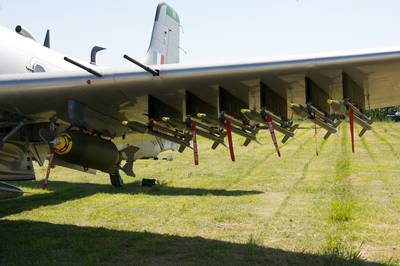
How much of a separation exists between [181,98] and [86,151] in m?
1.66

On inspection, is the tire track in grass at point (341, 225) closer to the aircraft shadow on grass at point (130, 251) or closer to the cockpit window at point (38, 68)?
the aircraft shadow on grass at point (130, 251)

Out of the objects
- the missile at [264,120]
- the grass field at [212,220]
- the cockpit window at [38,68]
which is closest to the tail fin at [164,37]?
the grass field at [212,220]

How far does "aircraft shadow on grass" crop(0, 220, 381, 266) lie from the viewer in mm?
6309

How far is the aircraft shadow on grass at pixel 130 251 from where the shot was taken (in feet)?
20.7

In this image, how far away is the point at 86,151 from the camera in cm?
738

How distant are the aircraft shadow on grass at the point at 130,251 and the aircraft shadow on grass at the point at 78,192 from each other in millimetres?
2514

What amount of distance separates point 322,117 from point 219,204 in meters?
4.01

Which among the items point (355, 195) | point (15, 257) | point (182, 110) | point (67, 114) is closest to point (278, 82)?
point (182, 110)

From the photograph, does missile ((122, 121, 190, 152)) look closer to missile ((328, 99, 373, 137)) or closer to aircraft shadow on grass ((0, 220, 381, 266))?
aircraft shadow on grass ((0, 220, 381, 266))

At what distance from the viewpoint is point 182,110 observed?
7.20 meters

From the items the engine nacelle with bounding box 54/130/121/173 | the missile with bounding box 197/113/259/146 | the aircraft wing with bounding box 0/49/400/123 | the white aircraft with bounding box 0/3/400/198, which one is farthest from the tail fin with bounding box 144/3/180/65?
the missile with bounding box 197/113/259/146

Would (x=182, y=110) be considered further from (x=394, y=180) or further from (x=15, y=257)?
(x=394, y=180)

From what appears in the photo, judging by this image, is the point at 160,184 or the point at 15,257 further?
the point at 160,184

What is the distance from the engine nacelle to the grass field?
1109 mm
